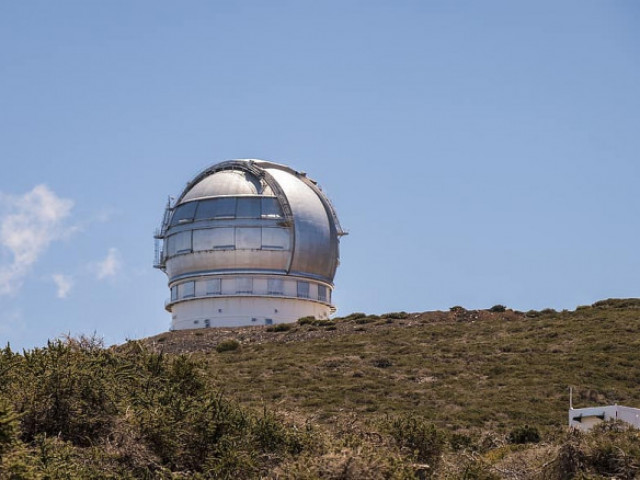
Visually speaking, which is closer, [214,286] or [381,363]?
[381,363]

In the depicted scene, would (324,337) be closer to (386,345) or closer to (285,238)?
(386,345)

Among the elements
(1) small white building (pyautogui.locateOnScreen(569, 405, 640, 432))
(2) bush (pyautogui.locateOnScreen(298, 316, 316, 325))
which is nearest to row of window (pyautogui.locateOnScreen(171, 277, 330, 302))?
(2) bush (pyautogui.locateOnScreen(298, 316, 316, 325))

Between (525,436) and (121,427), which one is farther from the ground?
(525,436)

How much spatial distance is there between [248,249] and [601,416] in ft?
107

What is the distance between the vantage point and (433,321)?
52.8 metres

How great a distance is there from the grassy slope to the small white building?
4.42 metres

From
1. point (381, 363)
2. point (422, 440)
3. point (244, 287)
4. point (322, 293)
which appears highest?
point (322, 293)

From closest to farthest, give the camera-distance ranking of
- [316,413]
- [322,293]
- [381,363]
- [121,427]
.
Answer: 1. [121,427]
2. [316,413]
3. [381,363]
4. [322,293]

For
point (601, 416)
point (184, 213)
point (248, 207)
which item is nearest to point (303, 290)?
point (248, 207)

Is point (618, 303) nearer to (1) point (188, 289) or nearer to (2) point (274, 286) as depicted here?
(2) point (274, 286)

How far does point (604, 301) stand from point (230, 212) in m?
19.6

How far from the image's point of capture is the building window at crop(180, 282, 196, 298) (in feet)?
190

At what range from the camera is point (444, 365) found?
1578 inches

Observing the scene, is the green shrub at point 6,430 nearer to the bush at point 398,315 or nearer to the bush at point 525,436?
the bush at point 525,436
